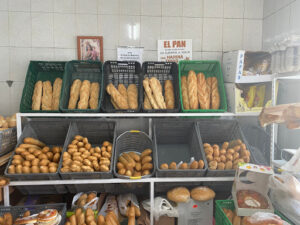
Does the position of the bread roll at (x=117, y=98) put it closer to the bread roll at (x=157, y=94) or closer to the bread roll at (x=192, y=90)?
the bread roll at (x=157, y=94)

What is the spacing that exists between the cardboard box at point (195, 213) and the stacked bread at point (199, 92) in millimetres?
871

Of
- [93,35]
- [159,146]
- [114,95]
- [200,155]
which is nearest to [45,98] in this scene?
[114,95]

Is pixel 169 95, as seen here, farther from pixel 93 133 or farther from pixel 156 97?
pixel 93 133

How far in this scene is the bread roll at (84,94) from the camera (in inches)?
77.2

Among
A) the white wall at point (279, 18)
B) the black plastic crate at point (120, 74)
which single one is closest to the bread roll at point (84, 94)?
the black plastic crate at point (120, 74)

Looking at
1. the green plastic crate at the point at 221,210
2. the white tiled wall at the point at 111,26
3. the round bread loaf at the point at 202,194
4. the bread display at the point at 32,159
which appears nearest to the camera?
the green plastic crate at the point at 221,210

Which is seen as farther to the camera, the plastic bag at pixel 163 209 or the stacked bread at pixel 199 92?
the stacked bread at pixel 199 92

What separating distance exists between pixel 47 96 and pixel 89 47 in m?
0.68

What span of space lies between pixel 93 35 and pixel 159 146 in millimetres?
1399

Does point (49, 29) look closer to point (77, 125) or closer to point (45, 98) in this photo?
point (45, 98)

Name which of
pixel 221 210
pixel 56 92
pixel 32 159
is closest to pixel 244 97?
pixel 221 210

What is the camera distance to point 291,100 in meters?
1.91

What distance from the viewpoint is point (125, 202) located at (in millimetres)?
1944

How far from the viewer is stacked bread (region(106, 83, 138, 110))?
1.98 m
